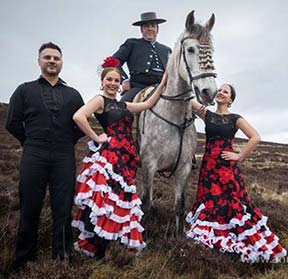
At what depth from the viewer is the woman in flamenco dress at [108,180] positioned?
386cm

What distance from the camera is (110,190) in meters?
3.92

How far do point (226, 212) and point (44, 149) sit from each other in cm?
241

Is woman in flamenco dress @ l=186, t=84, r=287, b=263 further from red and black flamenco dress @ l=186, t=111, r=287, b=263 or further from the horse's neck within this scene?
the horse's neck

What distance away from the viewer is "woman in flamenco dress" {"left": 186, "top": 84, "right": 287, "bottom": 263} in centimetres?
438

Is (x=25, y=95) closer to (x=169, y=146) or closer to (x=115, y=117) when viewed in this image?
(x=115, y=117)

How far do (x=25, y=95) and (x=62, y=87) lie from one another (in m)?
0.43

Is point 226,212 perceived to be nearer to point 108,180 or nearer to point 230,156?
point 230,156

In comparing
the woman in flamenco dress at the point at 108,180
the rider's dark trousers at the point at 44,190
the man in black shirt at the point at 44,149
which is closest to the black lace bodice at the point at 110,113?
the woman in flamenco dress at the point at 108,180

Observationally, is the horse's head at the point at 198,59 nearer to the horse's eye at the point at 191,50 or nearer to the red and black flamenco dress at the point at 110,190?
the horse's eye at the point at 191,50

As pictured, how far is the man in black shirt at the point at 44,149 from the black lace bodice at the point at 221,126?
1.90m

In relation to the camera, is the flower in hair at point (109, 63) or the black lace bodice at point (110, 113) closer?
the black lace bodice at point (110, 113)

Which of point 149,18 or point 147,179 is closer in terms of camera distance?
point 147,179

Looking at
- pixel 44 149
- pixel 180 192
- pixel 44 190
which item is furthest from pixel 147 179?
pixel 44 149

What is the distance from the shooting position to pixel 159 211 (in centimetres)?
636
